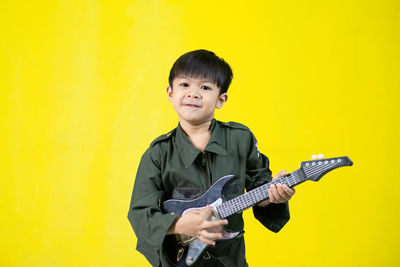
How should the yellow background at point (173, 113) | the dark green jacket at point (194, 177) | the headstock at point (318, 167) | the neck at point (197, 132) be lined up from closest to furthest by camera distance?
the headstock at point (318, 167) < the dark green jacket at point (194, 177) < the neck at point (197, 132) < the yellow background at point (173, 113)

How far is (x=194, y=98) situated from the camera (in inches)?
56.5

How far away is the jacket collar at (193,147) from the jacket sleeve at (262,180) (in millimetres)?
107

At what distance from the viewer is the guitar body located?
1.36m

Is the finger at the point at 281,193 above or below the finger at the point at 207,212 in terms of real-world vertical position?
above

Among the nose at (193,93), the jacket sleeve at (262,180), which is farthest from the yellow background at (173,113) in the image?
the nose at (193,93)

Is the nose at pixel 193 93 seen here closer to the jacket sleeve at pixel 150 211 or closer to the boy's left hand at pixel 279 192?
the jacket sleeve at pixel 150 211

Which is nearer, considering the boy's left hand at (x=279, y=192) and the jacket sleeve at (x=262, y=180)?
the boy's left hand at (x=279, y=192)

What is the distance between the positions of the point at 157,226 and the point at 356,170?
150cm

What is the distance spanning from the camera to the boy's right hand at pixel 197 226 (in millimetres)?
1289

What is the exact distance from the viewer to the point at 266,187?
135 centimetres

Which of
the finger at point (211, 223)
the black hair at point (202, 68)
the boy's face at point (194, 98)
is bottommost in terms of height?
the finger at point (211, 223)

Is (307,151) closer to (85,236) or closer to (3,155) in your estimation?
(85,236)

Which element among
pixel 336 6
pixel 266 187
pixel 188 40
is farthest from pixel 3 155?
pixel 336 6

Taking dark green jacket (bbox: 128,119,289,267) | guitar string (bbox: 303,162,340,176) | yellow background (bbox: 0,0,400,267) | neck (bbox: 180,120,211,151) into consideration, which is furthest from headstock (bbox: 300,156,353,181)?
yellow background (bbox: 0,0,400,267)
